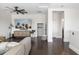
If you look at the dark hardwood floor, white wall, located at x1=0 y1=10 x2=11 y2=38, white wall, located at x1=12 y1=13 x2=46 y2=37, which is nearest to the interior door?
white wall, located at x1=12 y1=13 x2=46 y2=37

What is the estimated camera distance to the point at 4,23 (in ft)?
37.8

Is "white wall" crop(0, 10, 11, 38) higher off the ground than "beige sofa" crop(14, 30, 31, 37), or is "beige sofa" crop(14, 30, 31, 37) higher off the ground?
"white wall" crop(0, 10, 11, 38)

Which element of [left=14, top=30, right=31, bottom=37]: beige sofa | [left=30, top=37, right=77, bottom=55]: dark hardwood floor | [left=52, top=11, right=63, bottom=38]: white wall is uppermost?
[left=52, top=11, right=63, bottom=38]: white wall

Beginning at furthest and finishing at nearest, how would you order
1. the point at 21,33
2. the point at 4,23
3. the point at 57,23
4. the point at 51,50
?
the point at 57,23, the point at 21,33, the point at 4,23, the point at 51,50

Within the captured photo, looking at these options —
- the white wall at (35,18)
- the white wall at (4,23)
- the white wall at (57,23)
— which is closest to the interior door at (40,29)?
the white wall at (35,18)

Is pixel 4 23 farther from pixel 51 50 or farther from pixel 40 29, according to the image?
pixel 51 50

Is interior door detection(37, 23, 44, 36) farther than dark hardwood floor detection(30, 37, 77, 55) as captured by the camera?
Yes

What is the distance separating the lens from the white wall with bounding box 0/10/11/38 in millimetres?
11219

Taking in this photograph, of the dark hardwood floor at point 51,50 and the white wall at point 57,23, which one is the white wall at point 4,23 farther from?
the dark hardwood floor at point 51,50

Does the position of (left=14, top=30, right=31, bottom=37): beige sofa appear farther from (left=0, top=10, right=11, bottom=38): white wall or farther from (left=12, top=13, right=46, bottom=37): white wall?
(left=12, top=13, right=46, bottom=37): white wall

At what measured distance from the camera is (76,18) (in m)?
9.01

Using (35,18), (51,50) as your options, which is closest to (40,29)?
(35,18)

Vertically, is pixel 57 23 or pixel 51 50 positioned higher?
pixel 57 23
